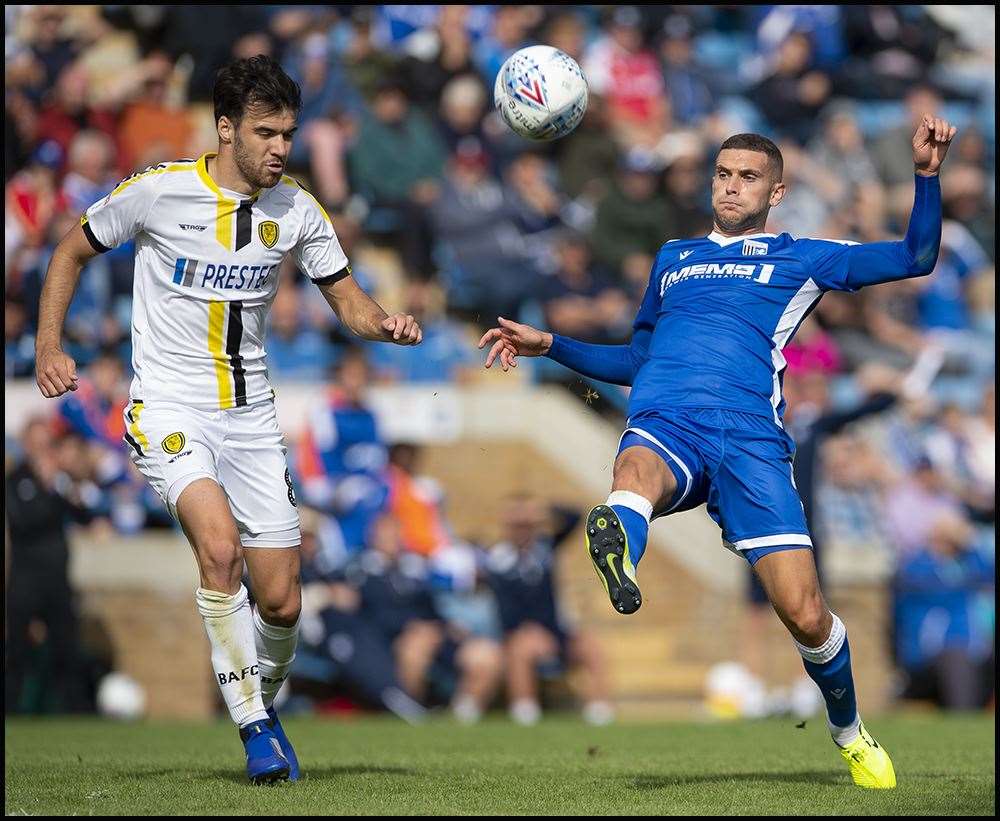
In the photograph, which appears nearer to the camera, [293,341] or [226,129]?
[226,129]

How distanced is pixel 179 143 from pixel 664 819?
43.5 ft

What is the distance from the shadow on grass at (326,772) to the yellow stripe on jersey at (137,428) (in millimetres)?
1496

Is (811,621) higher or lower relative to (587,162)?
lower

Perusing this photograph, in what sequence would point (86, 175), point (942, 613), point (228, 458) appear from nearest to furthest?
point (228, 458) → point (942, 613) → point (86, 175)

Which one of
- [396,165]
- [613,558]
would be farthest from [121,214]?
[396,165]

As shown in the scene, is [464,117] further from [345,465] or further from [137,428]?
[137,428]

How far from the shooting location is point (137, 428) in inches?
279

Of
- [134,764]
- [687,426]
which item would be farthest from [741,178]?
[134,764]

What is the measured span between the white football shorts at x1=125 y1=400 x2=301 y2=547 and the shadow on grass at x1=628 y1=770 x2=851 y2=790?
6.33ft

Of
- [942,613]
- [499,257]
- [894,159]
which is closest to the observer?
[942,613]

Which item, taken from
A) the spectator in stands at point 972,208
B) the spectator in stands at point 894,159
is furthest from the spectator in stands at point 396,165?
the spectator in stands at point 972,208

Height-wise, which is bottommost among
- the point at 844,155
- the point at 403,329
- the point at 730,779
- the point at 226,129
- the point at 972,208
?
the point at 730,779

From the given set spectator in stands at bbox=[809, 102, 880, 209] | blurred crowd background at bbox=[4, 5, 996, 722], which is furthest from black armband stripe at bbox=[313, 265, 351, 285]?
spectator in stands at bbox=[809, 102, 880, 209]

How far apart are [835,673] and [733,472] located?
3.26 feet
